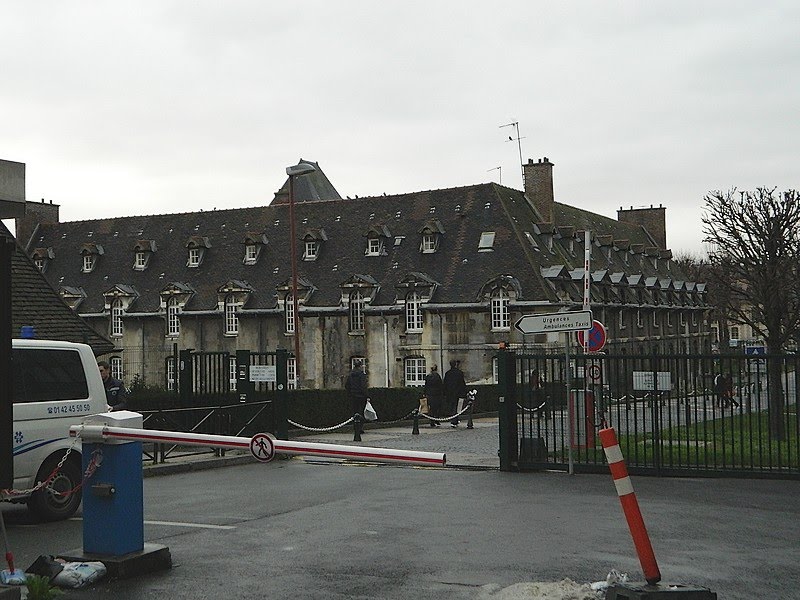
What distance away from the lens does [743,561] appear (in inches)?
348

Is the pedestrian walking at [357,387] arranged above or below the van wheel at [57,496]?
above

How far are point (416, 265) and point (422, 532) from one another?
150 ft

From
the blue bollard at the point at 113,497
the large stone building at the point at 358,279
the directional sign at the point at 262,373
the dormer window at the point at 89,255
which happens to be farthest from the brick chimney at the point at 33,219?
the blue bollard at the point at 113,497

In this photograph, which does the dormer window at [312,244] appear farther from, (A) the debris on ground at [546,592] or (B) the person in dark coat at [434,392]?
(A) the debris on ground at [546,592]

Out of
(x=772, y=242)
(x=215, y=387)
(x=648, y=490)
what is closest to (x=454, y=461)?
(x=648, y=490)

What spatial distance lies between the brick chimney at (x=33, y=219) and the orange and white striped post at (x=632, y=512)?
6548cm

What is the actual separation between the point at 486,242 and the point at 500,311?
445cm

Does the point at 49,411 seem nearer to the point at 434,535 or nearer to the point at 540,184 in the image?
the point at 434,535

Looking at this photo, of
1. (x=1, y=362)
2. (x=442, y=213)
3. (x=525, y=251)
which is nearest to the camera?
(x=1, y=362)

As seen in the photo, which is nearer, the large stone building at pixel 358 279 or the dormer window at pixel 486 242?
the large stone building at pixel 358 279

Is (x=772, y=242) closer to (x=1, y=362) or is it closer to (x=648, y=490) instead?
(x=648, y=490)

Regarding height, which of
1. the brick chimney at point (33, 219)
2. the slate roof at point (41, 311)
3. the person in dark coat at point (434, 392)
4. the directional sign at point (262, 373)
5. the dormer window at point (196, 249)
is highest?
the brick chimney at point (33, 219)

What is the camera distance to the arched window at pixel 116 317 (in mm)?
63844

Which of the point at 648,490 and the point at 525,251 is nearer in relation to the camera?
the point at 648,490
